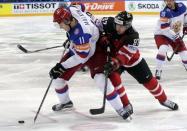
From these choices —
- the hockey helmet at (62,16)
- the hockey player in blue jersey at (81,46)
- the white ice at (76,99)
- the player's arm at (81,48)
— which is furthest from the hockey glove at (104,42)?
the white ice at (76,99)

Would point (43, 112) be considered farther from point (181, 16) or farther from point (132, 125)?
point (181, 16)

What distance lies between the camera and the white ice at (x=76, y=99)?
4293mm

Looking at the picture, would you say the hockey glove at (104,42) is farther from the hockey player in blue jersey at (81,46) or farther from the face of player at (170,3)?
the face of player at (170,3)

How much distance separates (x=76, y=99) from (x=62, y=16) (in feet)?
4.66

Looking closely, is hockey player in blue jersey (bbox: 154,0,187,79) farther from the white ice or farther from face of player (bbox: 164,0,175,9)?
the white ice

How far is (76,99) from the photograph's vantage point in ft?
17.7

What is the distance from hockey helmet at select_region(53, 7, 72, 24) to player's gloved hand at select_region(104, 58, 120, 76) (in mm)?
474

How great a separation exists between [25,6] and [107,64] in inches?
536

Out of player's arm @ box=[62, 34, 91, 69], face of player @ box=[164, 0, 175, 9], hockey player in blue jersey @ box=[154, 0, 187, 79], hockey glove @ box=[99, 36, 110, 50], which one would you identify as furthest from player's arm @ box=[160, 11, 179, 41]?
player's arm @ box=[62, 34, 91, 69]

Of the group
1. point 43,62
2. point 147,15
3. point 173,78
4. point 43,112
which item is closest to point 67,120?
point 43,112

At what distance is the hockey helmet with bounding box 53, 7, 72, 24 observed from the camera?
418 centimetres

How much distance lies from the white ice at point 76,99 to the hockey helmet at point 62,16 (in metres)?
0.86

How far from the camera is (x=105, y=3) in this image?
57.5ft

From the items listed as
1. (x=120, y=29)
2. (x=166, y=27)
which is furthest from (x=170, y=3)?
(x=120, y=29)
